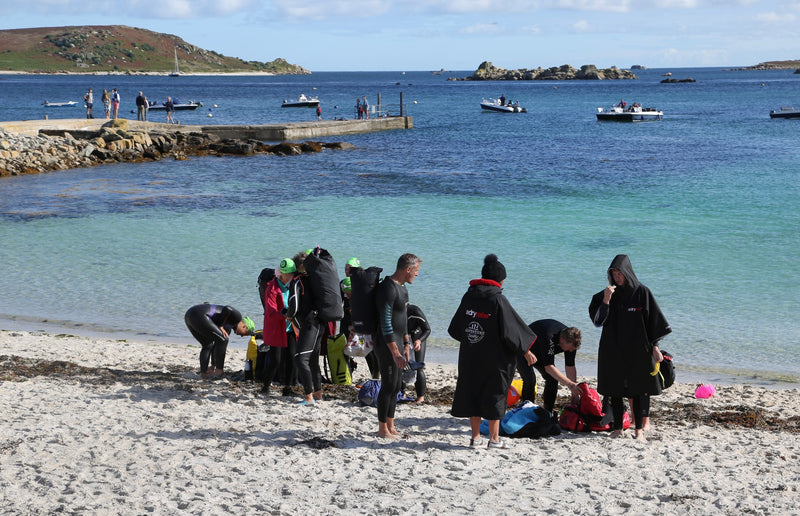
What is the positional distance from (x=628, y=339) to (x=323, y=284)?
8.87ft

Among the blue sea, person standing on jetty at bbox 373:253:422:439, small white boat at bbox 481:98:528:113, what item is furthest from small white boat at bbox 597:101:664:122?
person standing on jetty at bbox 373:253:422:439

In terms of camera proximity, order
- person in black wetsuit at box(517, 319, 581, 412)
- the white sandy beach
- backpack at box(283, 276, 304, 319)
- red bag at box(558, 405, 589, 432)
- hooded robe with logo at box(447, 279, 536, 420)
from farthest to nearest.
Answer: backpack at box(283, 276, 304, 319) < red bag at box(558, 405, 589, 432) < person in black wetsuit at box(517, 319, 581, 412) < hooded robe with logo at box(447, 279, 536, 420) < the white sandy beach

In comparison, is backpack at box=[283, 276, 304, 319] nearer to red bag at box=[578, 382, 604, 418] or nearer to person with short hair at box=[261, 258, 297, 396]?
person with short hair at box=[261, 258, 297, 396]

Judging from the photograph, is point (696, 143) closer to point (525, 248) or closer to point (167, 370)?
point (525, 248)

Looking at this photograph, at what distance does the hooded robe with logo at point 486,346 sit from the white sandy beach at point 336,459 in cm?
42

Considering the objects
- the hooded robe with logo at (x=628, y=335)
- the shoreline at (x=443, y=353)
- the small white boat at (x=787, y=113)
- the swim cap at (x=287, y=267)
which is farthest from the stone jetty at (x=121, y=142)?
the small white boat at (x=787, y=113)

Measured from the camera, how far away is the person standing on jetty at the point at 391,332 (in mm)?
6652

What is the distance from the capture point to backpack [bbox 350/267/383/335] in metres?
6.76

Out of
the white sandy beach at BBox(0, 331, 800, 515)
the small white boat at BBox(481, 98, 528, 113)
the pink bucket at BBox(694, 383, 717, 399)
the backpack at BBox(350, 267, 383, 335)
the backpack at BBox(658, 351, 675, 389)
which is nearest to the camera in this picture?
the white sandy beach at BBox(0, 331, 800, 515)

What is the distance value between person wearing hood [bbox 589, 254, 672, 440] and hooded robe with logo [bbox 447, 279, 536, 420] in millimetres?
910

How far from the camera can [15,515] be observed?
5.37 metres

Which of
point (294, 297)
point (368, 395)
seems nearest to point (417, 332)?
point (368, 395)

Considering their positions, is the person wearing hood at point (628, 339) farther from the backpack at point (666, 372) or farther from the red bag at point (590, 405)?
the backpack at point (666, 372)

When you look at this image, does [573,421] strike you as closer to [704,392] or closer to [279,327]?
[704,392]
